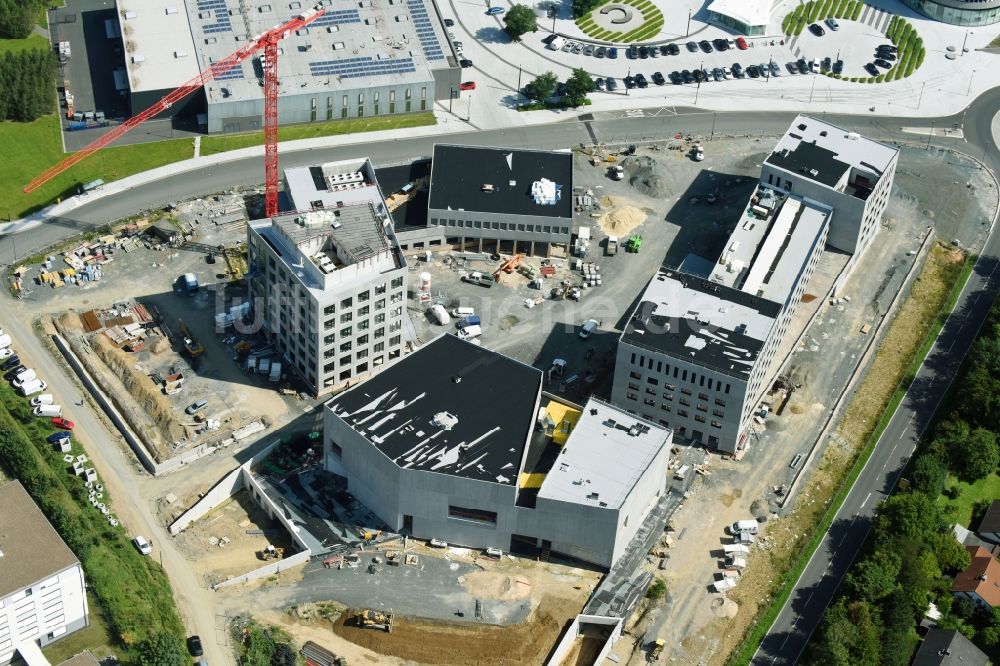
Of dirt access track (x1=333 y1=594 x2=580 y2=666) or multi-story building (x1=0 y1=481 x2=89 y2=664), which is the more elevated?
multi-story building (x1=0 y1=481 x2=89 y2=664)

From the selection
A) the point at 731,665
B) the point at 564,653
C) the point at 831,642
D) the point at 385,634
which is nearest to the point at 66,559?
the point at 385,634

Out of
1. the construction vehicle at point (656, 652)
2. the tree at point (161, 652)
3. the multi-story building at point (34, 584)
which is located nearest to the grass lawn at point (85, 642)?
the multi-story building at point (34, 584)

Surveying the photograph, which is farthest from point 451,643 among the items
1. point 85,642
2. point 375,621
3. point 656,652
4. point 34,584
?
point 34,584

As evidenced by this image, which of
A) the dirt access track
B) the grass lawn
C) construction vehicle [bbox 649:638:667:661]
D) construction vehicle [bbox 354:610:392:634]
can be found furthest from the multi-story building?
construction vehicle [bbox 649:638:667:661]

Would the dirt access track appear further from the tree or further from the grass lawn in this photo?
the grass lawn

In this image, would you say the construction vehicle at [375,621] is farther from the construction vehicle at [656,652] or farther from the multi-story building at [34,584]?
the multi-story building at [34,584]

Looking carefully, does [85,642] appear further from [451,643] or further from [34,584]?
[451,643]

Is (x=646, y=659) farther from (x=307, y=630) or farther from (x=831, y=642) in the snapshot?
(x=307, y=630)
